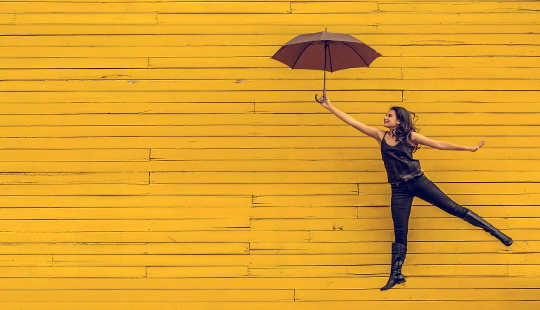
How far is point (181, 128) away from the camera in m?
6.32

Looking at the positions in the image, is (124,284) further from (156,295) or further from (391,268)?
(391,268)

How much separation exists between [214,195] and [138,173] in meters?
0.84

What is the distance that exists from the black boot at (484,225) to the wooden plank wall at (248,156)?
0.35 m

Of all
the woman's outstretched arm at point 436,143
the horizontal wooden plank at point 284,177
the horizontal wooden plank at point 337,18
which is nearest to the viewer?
the woman's outstretched arm at point 436,143

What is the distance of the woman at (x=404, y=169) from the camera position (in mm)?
5688

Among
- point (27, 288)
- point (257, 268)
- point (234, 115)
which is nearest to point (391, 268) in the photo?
point (257, 268)

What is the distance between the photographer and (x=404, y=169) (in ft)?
18.8

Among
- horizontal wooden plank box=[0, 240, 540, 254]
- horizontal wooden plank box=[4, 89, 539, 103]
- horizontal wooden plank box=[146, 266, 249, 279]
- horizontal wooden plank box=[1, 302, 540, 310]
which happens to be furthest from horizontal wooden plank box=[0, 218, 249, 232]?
horizontal wooden plank box=[4, 89, 539, 103]

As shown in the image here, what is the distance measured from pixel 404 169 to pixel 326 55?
1.37 m

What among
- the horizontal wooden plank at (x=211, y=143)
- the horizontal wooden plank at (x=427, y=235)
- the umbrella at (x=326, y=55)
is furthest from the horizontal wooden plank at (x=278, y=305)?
the umbrella at (x=326, y=55)

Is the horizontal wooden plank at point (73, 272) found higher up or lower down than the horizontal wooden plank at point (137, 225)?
lower down

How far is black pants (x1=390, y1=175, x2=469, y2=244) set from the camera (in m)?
5.68

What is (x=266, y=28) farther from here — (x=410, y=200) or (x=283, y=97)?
(x=410, y=200)

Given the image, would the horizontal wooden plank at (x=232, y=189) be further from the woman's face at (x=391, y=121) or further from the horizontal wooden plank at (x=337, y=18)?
the horizontal wooden plank at (x=337, y=18)
